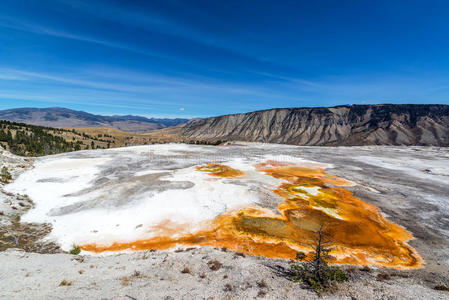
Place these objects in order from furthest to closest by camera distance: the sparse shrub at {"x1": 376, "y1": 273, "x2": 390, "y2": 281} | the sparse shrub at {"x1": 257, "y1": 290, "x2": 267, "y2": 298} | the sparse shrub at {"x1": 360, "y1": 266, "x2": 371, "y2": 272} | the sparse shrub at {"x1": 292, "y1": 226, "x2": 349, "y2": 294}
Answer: the sparse shrub at {"x1": 360, "y1": 266, "x2": 371, "y2": 272}
the sparse shrub at {"x1": 376, "y1": 273, "x2": 390, "y2": 281}
the sparse shrub at {"x1": 292, "y1": 226, "x2": 349, "y2": 294}
the sparse shrub at {"x1": 257, "y1": 290, "x2": 267, "y2": 298}

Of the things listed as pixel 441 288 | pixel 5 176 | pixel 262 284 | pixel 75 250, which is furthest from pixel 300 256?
pixel 5 176

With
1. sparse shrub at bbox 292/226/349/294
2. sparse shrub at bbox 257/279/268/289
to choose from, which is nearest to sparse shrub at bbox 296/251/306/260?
sparse shrub at bbox 292/226/349/294

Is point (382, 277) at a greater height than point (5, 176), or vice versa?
point (5, 176)

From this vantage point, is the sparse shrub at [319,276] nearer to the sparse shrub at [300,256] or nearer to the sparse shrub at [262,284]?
the sparse shrub at [300,256]

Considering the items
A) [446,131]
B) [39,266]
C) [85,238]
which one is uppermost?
[446,131]

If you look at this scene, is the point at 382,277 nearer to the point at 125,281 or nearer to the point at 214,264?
the point at 214,264

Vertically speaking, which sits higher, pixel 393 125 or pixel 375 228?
pixel 393 125

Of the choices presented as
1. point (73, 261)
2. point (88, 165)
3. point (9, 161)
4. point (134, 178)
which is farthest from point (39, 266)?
point (9, 161)

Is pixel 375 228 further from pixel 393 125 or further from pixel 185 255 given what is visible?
pixel 393 125

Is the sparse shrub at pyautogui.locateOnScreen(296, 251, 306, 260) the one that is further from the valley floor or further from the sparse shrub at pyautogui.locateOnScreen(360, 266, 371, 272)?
the sparse shrub at pyautogui.locateOnScreen(360, 266, 371, 272)

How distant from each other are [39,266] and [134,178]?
19924 mm

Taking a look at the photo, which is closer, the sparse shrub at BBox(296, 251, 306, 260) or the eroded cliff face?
the sparse shrub at BBox(296, 251, 306, 260)

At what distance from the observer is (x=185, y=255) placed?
11.4 m

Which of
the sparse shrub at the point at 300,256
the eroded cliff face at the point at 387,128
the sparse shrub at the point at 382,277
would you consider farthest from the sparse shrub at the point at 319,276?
the eroded cliff face at the point at 387,128
